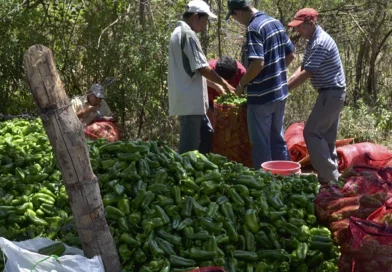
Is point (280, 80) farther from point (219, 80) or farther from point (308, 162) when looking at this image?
point (308, 162)

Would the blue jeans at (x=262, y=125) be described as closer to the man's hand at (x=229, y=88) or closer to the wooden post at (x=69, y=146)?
the man's hand at (x=229, y=88)

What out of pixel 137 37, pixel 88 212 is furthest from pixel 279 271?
pixel 137 37

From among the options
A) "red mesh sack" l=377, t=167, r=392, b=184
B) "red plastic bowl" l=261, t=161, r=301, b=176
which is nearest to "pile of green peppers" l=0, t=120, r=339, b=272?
"red mesh sack" l=377, t=167, r=392, b=184

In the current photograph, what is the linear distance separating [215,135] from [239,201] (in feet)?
9.44

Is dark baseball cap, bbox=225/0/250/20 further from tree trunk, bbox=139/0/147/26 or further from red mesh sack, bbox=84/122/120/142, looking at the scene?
tree trunk, bbox=139/0/147/26

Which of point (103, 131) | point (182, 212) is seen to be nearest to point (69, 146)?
point (182, 212)

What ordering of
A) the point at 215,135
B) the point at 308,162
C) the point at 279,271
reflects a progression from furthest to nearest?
1. the point at 308,162
2. the point at 215,135
3. the point at 279,271

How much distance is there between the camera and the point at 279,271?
4.14 m

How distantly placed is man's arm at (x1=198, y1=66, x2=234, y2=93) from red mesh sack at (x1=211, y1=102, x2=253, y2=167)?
0.23 metres

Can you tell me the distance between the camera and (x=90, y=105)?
25.2ft

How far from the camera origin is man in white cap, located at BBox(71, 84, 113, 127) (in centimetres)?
757

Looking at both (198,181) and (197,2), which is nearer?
(198,181)

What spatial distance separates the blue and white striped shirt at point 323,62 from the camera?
6.57 metres

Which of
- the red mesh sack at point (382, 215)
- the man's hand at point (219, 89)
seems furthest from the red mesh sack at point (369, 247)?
the man's hand at point (219, 89)
